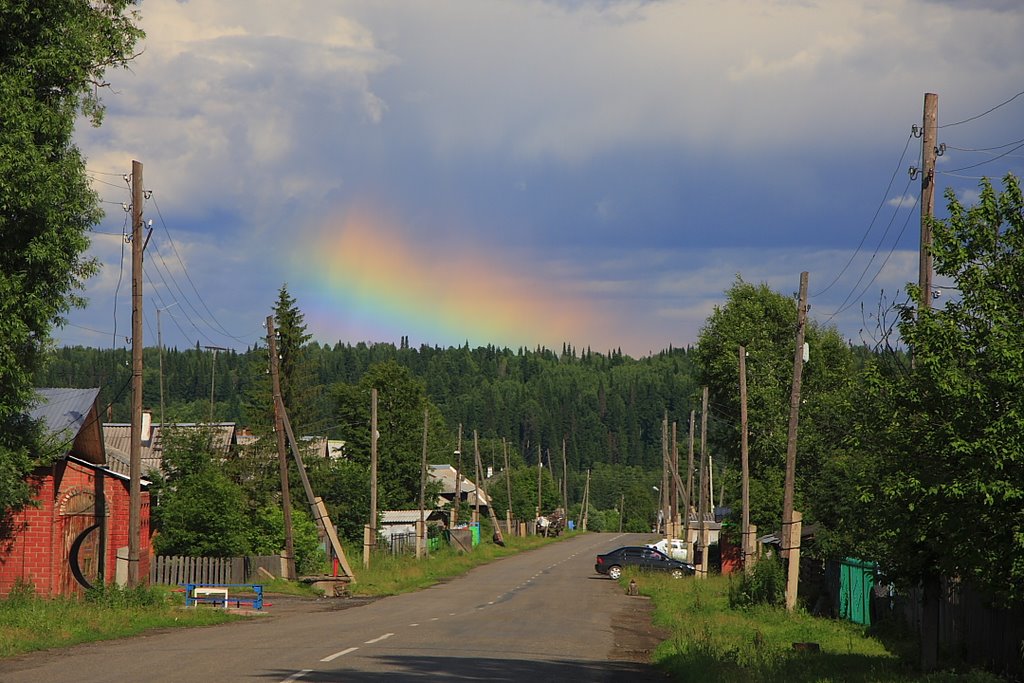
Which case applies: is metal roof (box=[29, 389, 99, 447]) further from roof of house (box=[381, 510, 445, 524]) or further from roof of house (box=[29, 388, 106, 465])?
roof of house (box=[381, 510, 445, 524])

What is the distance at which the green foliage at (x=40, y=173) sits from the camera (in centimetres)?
2142

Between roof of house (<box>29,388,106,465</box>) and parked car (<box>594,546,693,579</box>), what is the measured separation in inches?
1154

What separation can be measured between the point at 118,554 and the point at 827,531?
2172cm

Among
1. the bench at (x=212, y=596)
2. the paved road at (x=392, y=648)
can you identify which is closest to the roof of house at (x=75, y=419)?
the bench at (x=212, y=596)

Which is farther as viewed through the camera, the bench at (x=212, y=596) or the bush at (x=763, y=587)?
the bush at (x=763, y=587)

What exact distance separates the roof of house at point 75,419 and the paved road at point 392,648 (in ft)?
21.7

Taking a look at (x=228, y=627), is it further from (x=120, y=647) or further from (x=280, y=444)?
(x=280, y=444)

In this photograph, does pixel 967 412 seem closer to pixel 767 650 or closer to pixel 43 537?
pixel 767 650

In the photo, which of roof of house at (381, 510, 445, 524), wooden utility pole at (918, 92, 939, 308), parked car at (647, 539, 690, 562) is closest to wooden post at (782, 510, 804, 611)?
wooden utility pole at (918, 92, 939, 308)

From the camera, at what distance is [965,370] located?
13.2 meters

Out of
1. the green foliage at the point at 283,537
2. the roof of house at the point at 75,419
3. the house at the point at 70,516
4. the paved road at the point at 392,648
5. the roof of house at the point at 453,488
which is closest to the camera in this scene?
the paved road at the point at 392,648

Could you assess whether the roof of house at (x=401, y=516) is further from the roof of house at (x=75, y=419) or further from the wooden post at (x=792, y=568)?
the wooden post at (x=792, y=568)

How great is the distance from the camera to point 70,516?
29.5 metres

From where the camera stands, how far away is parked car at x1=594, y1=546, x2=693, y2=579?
54688mm
